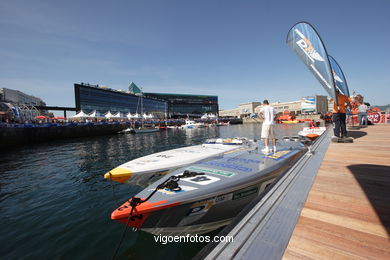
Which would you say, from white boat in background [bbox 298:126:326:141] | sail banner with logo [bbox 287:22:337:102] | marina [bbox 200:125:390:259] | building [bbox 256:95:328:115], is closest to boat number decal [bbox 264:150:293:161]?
marina [bbox 200:125:390:259]

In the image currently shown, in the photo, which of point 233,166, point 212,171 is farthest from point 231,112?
point 212,171

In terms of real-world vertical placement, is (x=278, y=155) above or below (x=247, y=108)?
below

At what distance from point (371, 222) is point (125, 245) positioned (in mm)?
4498

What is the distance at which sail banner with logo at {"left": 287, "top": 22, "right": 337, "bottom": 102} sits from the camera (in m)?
6.11

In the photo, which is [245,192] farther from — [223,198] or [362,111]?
[362,111]

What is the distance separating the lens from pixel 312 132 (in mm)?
15680

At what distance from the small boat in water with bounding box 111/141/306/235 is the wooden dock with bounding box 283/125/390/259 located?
4.16 feet

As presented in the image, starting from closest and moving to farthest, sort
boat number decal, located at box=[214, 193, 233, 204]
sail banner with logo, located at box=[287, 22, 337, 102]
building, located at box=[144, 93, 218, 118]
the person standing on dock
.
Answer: boat number decal, located at box=[214, 193, 233, 204]
sail banner with logo, located at box=[287, 22, 337, 102]
the person standing on dock
building, located at box=[144, 93, 218, 118]

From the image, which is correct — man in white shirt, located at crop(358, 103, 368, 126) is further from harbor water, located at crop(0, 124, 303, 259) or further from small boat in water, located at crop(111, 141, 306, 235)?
harbor water, located at crop(0, 124, 303, 259)

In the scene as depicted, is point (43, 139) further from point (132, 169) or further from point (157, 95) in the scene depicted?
point (157, 95)

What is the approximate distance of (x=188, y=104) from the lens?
12250 centimetres

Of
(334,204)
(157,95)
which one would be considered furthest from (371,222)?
(157,95)

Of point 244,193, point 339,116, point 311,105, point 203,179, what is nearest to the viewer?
point 203,179

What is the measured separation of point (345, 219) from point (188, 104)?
4821 inches
